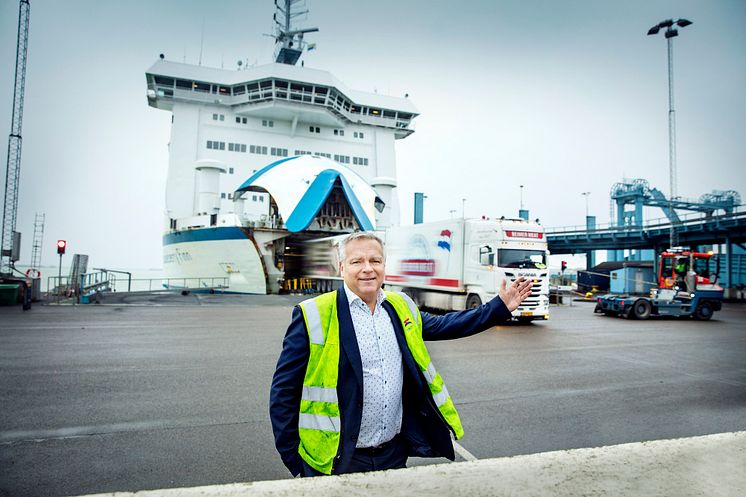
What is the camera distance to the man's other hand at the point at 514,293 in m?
2.47

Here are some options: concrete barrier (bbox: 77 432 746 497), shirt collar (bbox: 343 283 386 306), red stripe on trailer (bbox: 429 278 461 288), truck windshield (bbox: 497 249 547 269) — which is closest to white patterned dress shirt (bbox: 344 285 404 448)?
shirt collar (bbox: 343 283 386 306)

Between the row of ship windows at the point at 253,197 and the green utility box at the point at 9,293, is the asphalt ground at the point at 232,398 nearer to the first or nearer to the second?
the green utility box at the point at 9,293

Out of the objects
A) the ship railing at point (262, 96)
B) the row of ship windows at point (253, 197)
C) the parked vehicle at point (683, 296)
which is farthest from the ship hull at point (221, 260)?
the parked vehicle at point (683, 296)

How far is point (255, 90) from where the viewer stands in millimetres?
36656

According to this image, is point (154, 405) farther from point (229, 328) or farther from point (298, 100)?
point (298, 100)

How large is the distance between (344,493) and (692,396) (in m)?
6.27

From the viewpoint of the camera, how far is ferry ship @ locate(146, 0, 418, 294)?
27320 mm

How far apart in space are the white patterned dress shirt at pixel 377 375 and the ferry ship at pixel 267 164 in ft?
80.1

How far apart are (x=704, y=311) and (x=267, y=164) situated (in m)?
30.3

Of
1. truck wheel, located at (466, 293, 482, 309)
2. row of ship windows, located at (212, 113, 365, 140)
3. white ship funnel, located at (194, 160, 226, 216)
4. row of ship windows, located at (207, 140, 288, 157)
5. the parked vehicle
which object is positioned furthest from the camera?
row of ship windows, located at (212, 113, 365, 140)

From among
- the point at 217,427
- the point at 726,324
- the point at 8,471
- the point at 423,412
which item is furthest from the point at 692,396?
the point at 726,324

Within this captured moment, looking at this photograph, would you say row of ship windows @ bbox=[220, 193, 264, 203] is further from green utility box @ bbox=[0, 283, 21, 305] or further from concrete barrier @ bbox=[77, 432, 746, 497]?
concrete barrier @ bbox=[77, 432, 746, 497]

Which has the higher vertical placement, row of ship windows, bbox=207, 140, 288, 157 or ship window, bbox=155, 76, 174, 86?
ship window, bbox=155, 76, 174, 86

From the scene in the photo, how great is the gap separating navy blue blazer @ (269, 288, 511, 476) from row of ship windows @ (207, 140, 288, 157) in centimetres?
3658
